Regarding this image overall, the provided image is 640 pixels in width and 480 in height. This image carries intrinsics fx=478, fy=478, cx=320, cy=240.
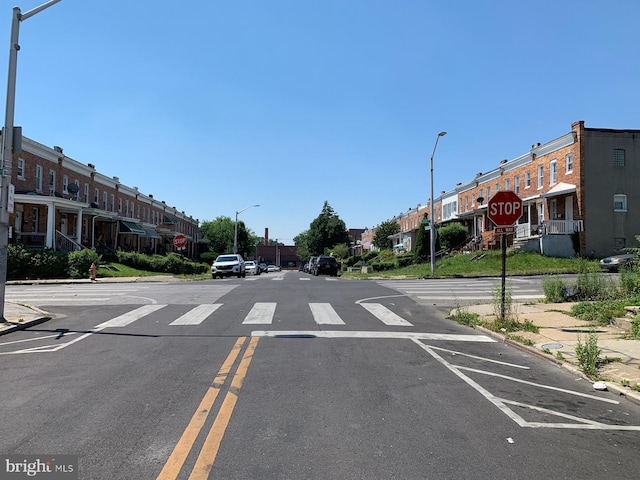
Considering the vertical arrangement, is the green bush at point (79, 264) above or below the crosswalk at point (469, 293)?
above

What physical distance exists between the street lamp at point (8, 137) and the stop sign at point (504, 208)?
11033mm

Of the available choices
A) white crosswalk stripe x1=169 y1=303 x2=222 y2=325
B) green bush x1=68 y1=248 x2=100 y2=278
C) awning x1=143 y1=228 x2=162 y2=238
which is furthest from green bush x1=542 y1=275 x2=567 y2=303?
awning x1=143 y1=228 x2=162 y2=238

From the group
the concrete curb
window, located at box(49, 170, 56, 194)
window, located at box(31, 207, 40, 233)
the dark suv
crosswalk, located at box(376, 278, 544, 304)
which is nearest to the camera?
the concrete curb

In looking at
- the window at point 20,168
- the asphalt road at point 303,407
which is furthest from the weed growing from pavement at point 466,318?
the window at point 20,168

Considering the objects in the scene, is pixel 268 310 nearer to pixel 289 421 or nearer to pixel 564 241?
pixel 289 421

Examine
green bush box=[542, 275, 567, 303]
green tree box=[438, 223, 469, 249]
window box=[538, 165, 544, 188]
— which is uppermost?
window box=[538, 165, 544, 188]

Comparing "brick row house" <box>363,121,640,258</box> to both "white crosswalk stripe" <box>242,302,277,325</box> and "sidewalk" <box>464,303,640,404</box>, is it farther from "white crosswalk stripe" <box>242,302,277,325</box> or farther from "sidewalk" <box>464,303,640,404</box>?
"white crosswalk stripe" <box>242,302,277,325</box>

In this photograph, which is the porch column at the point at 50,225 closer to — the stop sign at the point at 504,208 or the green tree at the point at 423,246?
the green tree at the point at 423,246

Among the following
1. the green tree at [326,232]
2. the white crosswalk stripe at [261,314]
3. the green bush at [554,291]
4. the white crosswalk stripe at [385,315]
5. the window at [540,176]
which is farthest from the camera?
the green tree at [326,232]

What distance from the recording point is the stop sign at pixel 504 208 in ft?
35.5

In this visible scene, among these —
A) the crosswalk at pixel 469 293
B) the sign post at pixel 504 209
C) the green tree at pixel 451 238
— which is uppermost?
the green tree at pixel 451 238

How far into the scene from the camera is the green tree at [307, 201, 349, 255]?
307 ft

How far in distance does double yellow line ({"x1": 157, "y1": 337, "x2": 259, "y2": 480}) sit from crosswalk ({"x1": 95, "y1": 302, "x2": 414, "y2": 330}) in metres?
4.59

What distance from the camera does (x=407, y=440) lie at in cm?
443
